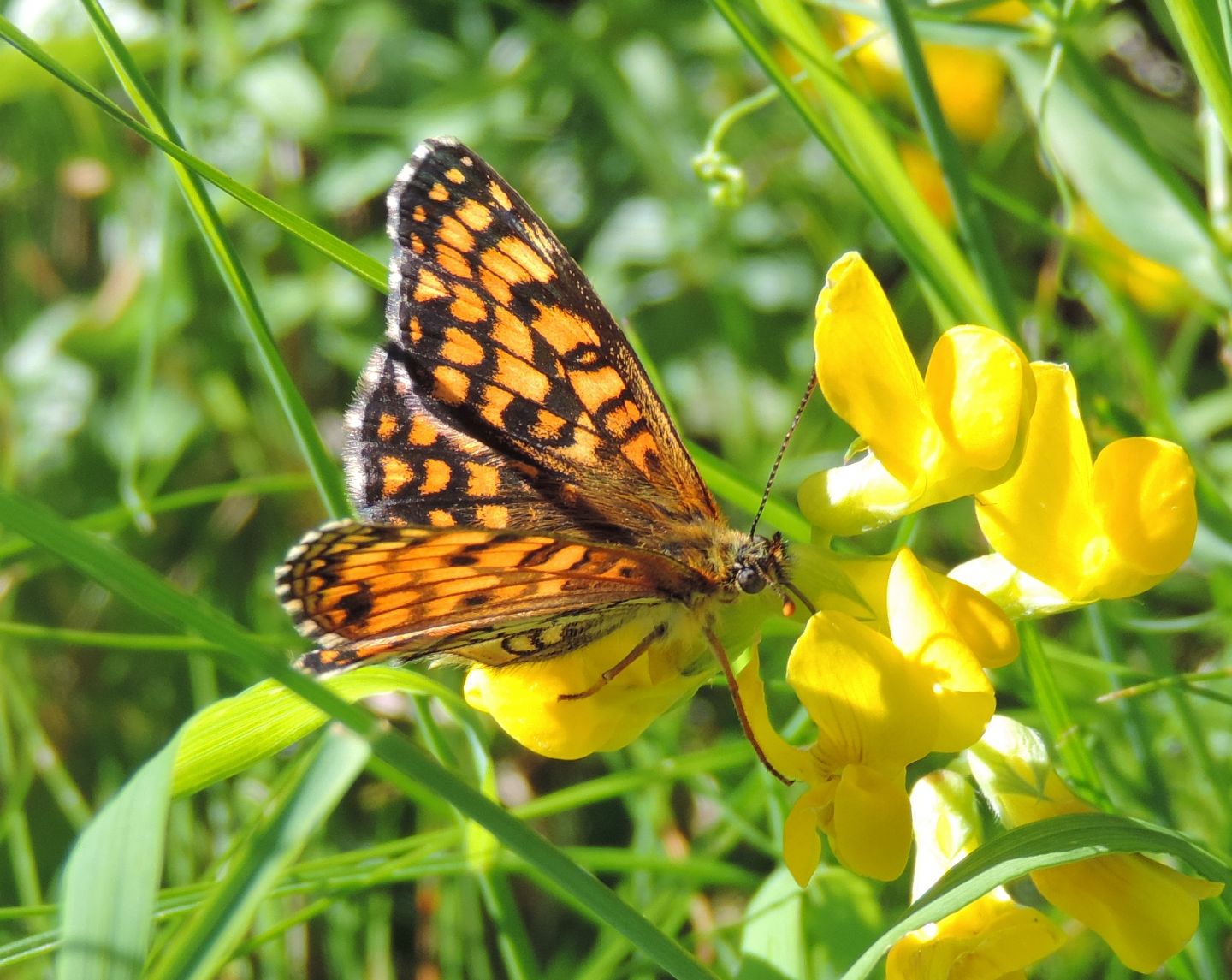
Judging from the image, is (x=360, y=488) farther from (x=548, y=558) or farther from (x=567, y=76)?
(x=567, y=76)

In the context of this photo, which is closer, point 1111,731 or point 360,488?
point 360,488

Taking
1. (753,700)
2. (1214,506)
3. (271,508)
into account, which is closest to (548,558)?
(753,700)

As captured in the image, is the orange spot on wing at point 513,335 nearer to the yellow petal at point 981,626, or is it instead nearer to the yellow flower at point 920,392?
the yellow flower at point 920,392

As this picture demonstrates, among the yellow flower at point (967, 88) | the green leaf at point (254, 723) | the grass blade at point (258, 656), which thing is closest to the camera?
the grass blade at point (258, 656)

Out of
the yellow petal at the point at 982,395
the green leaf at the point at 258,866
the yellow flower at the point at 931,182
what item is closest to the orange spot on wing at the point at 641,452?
the yellow petal at the point at 982,395

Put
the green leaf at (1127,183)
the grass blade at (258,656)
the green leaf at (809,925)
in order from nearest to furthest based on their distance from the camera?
1. the grass blade at (258,656)
2. the green leaf at (809,925)
3. the green leaf at (1127,183)

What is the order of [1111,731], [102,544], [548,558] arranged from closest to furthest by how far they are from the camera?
[102,544] → [548,558] → [1111,731]
